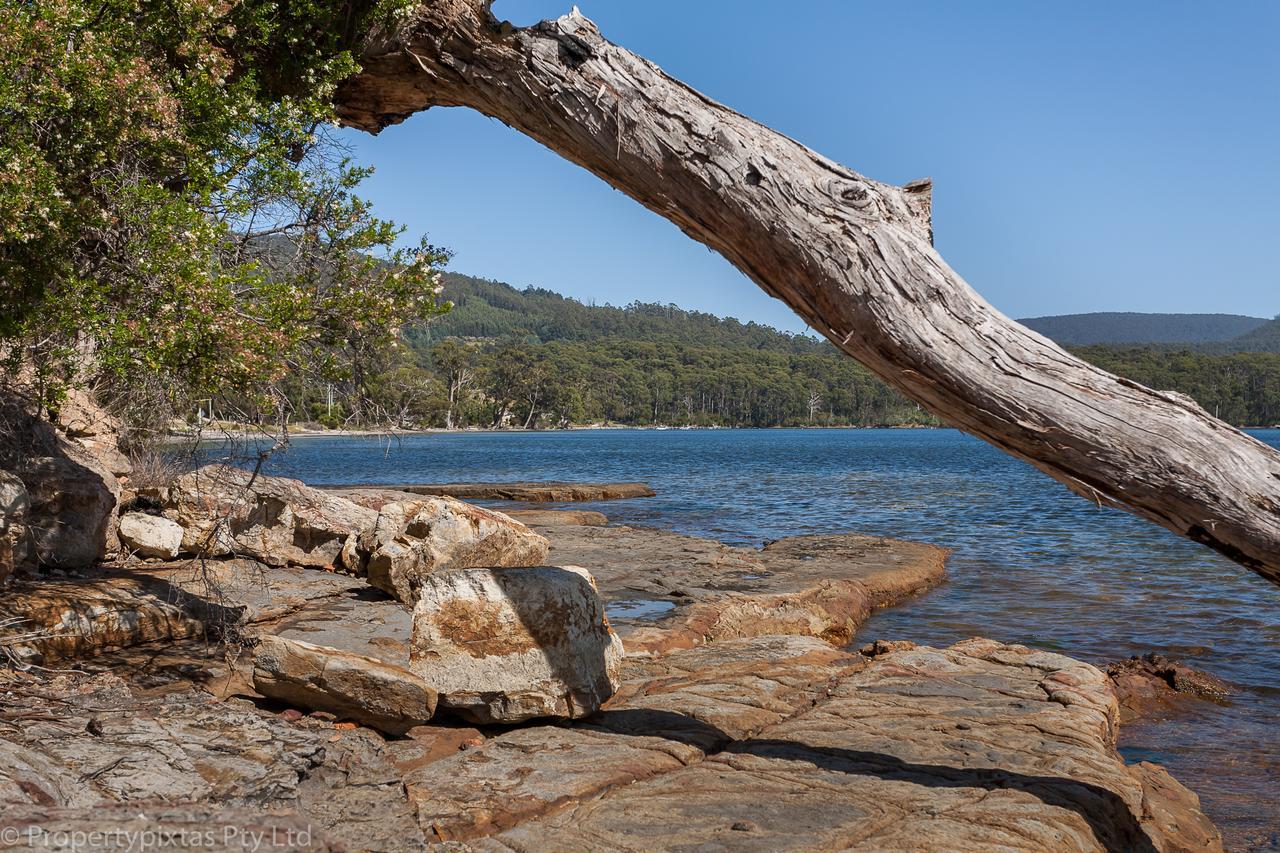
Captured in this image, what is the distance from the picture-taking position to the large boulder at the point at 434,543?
898 cm

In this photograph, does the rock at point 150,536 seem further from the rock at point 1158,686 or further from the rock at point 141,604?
the rock at point 1158,686

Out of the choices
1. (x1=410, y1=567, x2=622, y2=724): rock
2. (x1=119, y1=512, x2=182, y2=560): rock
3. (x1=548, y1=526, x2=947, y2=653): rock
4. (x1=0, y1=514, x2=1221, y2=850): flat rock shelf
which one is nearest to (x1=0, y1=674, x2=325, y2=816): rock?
(x1=0, y1=514, x2=1221, y2=850): flat rock shelf

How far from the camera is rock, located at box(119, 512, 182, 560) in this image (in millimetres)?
9617

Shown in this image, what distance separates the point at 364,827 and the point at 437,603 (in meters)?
1.78

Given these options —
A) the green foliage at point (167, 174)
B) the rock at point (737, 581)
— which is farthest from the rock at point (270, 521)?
the green foliage at point (167, 174)

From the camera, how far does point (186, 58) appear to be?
18.2 ft

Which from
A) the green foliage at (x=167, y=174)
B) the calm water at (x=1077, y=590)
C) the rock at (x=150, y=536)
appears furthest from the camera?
the rock at (x=150, y=536)

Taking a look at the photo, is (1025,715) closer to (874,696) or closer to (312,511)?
(874,696)

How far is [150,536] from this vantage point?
9680 millimetres

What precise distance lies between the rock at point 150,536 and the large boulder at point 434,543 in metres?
2.20

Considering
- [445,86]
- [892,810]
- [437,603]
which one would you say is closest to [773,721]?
[892,810]

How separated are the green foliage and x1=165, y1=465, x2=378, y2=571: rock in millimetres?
4608

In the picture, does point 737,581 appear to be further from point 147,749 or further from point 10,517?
point 147,749

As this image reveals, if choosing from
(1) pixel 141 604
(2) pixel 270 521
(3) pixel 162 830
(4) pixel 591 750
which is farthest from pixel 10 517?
(3) pixel 162 830
